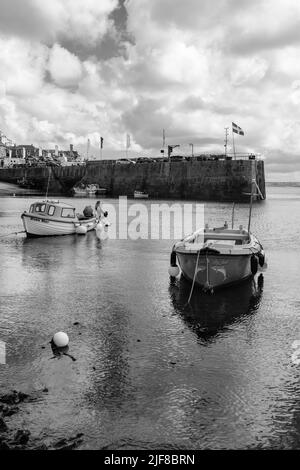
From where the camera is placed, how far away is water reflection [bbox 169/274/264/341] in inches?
513

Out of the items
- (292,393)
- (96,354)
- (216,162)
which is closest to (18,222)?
(96,354)

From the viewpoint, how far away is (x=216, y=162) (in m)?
82.9

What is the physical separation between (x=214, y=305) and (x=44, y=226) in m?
18.7

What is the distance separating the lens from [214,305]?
1510 cm

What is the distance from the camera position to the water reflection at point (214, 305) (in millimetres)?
13031

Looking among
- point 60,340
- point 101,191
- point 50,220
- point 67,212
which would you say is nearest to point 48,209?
point 50,220

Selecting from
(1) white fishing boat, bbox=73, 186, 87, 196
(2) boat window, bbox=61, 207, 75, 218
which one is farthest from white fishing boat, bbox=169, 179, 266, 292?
(1) white fishing boat, bbox=73, 186, 87, 196

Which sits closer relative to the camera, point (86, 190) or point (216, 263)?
point (216, 263)

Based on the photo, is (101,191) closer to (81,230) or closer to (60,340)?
(81,230)

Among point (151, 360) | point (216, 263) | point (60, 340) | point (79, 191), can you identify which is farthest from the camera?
point (79, 191)

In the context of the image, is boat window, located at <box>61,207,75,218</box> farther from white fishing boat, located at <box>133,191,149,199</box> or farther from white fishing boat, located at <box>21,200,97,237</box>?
white fishing boat, located at <box>133,191,149,199</box>

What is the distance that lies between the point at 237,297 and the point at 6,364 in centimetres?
907

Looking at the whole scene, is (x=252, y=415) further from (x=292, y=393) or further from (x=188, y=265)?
(x=188, y=265)

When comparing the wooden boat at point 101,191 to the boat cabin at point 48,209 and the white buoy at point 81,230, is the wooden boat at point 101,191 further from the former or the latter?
the boat cabin at point 48,209
